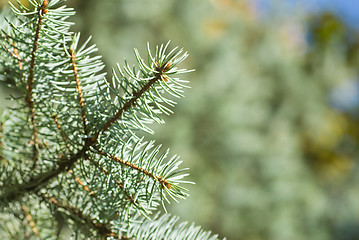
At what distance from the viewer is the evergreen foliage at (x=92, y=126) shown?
331 millimetres

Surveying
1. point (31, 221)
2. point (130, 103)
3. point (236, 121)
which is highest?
point (236, 121)

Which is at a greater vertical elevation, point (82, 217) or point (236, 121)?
point (236, 121)

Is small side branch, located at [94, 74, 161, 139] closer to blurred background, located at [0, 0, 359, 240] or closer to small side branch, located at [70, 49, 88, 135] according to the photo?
small side branch, located at [70, 49, 88, 135]

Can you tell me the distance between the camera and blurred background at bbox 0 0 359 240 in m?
3.51

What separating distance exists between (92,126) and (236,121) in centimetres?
379

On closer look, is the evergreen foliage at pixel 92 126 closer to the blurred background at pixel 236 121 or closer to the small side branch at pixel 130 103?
the small side branch at pixel 130 103

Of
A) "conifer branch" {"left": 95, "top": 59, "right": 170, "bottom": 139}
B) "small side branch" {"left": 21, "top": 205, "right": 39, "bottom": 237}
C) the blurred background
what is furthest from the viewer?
the blurred background

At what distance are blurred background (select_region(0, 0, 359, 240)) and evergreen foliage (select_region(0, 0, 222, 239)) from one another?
2.84m

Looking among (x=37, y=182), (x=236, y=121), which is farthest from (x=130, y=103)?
(x=236, y=121)

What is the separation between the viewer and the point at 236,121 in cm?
409

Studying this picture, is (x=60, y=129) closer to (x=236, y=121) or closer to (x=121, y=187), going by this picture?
(x=121, y=187)

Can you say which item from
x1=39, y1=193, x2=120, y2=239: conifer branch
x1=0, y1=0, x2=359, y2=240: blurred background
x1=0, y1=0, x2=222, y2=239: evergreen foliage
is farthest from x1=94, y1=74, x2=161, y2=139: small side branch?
x1=0, y1=0, x2=359, y2=240: blurred background

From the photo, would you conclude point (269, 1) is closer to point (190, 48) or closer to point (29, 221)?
point (190, 48)

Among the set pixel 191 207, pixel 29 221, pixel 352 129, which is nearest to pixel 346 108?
pixel 352 129
